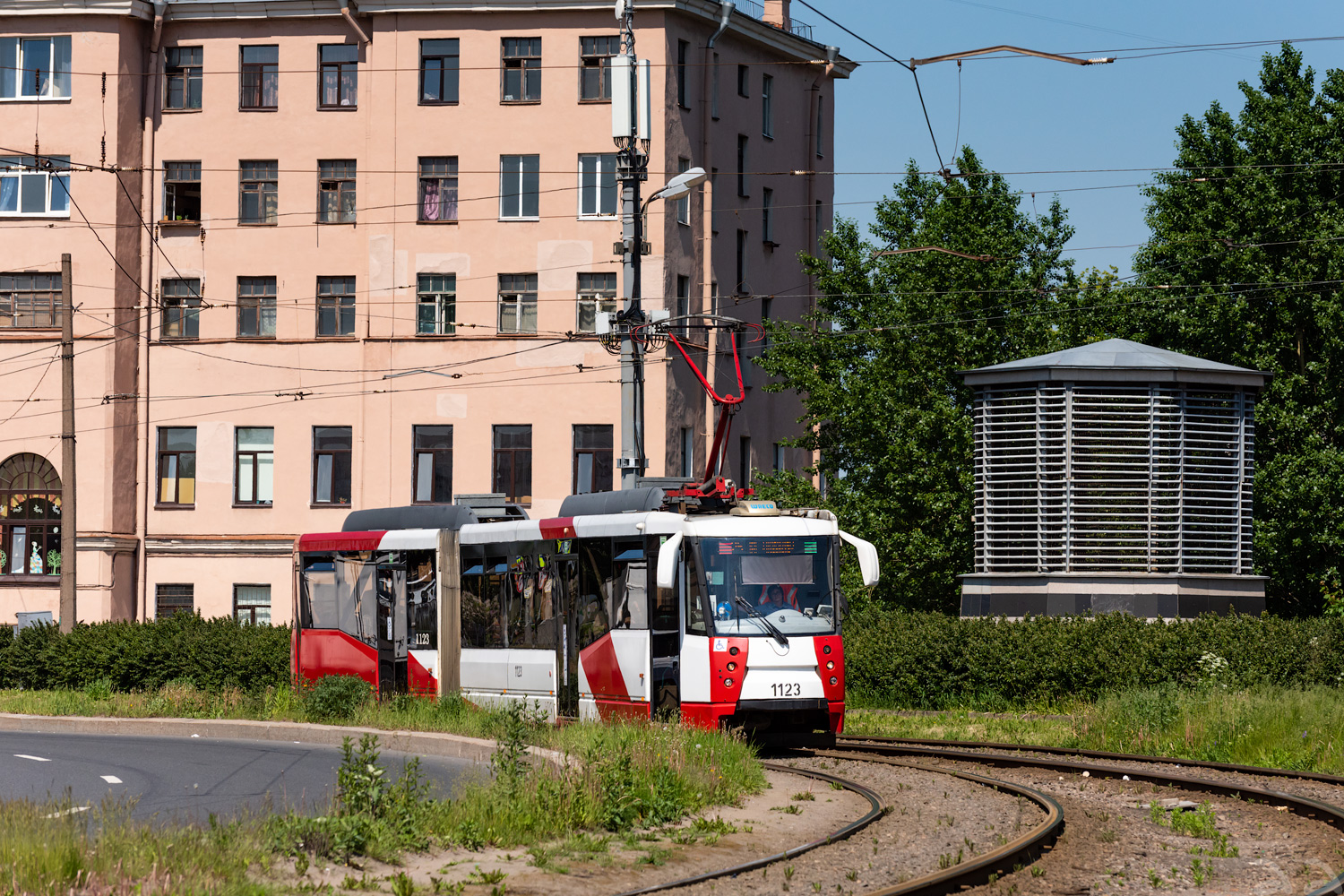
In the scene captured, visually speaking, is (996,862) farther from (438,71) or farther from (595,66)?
(438,71)

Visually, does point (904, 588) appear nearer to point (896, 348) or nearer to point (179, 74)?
point (896, 348)

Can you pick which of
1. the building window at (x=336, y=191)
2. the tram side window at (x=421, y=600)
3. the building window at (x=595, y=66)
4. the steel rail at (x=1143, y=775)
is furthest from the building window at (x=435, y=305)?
the steel rail at (x=1143, y=775)

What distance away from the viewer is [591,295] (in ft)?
153

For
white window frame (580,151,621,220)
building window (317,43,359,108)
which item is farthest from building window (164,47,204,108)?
white window frame (580,151,621,220)

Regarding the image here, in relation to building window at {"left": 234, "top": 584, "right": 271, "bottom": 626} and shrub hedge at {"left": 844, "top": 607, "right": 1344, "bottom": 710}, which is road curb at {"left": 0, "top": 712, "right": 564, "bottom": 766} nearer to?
shrub hedge at {"left": 844, "top": 607, "right": 1344, "bottom": 710}

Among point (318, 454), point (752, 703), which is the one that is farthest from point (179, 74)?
point (752, 703)

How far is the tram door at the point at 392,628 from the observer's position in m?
25.6

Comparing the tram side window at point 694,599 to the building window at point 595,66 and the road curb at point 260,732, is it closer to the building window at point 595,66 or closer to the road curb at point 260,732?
the road curb at point 260,732

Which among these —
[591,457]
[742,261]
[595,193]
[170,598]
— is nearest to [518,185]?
[595,193]

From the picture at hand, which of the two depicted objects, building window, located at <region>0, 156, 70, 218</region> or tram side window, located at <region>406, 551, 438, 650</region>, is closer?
tram side window, located at <region>406, 551, 438, 650</region>

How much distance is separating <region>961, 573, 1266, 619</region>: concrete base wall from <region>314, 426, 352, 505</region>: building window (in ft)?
75.3

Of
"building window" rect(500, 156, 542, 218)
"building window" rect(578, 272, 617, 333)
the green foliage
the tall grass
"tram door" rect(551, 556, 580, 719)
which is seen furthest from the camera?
"building window" rect(500, 156, 542, 218)

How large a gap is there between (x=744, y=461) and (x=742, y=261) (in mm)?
5741

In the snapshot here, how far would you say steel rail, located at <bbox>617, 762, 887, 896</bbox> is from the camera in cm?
1044
